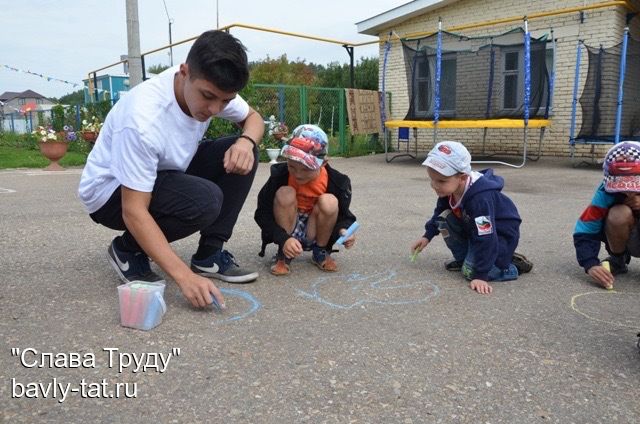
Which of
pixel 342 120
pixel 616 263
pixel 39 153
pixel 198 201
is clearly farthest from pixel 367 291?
pixel 39 153

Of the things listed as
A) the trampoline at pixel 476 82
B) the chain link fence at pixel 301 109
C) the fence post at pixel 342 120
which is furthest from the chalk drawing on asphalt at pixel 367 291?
the fence post at pixel 342 120

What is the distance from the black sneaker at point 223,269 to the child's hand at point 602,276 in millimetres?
1734

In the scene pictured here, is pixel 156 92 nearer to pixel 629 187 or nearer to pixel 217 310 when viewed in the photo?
pixel 217 310

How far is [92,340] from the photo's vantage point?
78.3 inches

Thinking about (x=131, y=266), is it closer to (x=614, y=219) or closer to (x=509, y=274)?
(x=509, y=274)

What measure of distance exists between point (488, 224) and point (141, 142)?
1.65 meters

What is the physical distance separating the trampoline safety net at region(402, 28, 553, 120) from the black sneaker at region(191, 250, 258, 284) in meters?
7.35

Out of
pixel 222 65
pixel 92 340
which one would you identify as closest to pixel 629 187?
pixel 222 65

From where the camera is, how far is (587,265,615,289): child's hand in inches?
108

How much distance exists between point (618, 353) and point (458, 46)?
28.2ft

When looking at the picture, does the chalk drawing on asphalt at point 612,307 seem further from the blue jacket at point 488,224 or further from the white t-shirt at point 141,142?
the white t-shirt at point 141,142

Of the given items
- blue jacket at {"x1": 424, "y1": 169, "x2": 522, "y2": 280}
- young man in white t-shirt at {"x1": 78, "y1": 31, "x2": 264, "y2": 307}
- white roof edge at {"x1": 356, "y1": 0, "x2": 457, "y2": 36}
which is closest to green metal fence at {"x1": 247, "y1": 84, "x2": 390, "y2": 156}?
white roof edge at {"x1": 356, "y1": 0, "x2": 457, "y2": 36}

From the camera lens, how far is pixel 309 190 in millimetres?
2910

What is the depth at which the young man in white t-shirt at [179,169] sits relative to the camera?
2.07m
